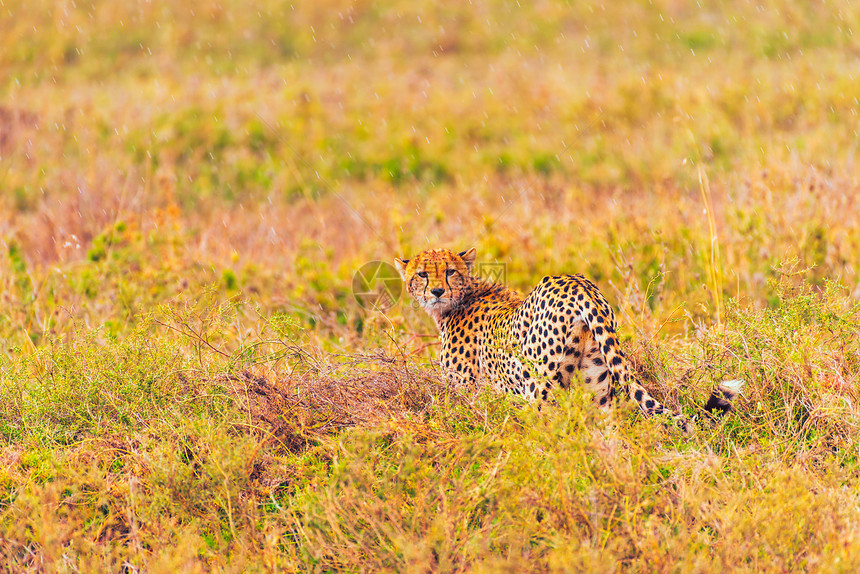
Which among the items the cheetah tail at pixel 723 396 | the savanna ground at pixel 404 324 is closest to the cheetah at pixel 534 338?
the cheetah tail at pixel 723 396

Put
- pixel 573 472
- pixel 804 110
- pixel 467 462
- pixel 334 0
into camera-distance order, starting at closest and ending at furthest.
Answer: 1. pixel 573 472
2. pixel 467 462
3. pixel 804 110
4. pixel 334 0

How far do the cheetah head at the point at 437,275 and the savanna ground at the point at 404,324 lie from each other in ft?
1.24

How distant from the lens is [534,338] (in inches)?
130

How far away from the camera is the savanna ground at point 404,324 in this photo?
9.22ft

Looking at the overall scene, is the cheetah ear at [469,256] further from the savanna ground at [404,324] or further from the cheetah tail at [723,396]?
the cheetah tail at [723,396]

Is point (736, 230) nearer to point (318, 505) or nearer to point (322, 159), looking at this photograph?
point (318, 505)

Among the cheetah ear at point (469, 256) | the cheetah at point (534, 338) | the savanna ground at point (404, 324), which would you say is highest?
the cheetah ear at point (469, 256)

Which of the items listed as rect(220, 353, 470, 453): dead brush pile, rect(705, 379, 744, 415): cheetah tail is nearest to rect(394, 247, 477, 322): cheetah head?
rect(220, 353, 470, 453): dead brush pile

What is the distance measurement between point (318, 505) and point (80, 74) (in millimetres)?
14590

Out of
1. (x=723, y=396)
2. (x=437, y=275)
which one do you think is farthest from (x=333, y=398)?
(x=723, y=396)

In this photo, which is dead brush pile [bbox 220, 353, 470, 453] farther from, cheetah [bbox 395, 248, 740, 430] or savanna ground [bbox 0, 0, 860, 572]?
cheetah [bbox 395, 248, 740, 430]

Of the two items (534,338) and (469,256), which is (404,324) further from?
(534,338)

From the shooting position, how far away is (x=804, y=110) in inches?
433

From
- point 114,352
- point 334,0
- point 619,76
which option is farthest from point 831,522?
point 334,0
